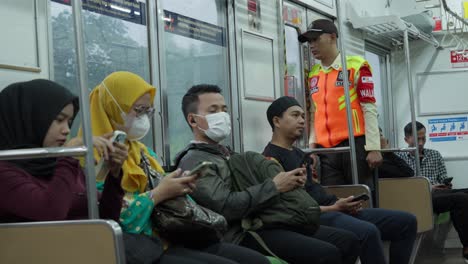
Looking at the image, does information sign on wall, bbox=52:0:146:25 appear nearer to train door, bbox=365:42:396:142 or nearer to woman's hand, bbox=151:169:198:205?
woman's hand, bbox=151:169:198:205

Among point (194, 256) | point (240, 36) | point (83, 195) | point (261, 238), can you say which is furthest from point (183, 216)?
point (240, 36)

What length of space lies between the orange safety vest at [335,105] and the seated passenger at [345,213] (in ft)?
1.96

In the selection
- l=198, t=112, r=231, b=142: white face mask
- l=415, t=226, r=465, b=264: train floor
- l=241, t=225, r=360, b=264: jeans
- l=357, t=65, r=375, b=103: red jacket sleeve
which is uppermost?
l=357, t=65, r=375, b=103: red jacket sleeve

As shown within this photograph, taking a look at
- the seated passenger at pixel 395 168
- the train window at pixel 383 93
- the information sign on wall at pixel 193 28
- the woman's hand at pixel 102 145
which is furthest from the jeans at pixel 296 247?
the train window at pixel 383 93

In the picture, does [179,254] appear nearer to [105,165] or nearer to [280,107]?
[105,165]

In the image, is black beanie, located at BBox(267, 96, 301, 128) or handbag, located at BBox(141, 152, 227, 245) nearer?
handbag, located at BBox(141, 152, 227, 245)

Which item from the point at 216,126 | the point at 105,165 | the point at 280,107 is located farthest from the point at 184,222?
the point at 280,107

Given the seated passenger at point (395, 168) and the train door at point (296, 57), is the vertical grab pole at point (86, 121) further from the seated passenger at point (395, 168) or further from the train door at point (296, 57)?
the seated passenger at point (395, 168)

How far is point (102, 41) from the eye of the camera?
3.78 meters

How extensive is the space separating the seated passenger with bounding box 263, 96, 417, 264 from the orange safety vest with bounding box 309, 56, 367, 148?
598mm

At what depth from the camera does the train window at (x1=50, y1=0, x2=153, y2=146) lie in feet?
11.1

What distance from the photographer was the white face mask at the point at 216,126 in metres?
3.43

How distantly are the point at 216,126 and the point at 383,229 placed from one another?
1507 millimetres

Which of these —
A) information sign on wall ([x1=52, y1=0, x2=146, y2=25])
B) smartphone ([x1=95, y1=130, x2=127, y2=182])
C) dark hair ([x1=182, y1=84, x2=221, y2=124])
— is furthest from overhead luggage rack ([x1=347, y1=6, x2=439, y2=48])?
smartphone ([x1=95, y1=130, x2=127, y2=182])
